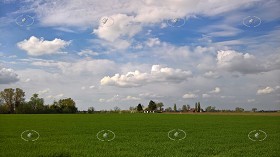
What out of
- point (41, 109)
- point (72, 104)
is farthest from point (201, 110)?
point (41, 109)

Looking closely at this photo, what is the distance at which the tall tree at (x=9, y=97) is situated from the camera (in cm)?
14225

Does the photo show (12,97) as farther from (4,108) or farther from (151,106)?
(151,106)

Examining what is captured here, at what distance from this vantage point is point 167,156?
1872cm

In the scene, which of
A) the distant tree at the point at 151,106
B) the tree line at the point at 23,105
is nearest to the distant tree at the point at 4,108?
the tree line at the point at 23,105

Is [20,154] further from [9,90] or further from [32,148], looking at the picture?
[9,90]

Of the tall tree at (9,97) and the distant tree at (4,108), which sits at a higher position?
the tall tree at (9,97)

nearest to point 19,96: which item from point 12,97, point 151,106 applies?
point 12,97

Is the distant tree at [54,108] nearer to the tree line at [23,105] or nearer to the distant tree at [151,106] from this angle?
the tree line at [23,105]

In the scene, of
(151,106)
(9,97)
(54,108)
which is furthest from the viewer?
(151,106)

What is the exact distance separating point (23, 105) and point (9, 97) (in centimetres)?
878

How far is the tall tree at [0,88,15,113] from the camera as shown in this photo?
5600 inches

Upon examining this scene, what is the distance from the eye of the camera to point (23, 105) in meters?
141

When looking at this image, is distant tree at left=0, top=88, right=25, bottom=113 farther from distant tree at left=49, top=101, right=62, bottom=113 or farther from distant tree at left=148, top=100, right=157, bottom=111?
distant tree at left=148, top=100, right=157, bottom=111

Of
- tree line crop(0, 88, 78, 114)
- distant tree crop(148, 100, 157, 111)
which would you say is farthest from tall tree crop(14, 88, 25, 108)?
distant tree crop(148, 100, 157, 111)
